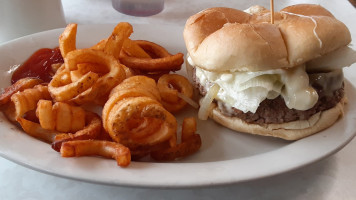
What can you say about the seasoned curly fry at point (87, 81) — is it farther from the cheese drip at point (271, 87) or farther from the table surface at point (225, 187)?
the cheese drip at point (271, 87)

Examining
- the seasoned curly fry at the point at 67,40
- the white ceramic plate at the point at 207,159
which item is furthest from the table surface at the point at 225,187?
the seasoned curly fry at the point at 67,40

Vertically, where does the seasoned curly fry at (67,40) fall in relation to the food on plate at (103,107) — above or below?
above

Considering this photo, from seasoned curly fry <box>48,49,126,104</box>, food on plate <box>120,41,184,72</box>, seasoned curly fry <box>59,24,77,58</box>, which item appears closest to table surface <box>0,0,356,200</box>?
Answer: seasoned curly fry <box>48,49,126,104</box>

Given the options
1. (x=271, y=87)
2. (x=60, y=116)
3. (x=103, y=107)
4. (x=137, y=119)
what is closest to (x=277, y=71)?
(x=271, y=87)

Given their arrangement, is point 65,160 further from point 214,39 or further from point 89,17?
point 89,17

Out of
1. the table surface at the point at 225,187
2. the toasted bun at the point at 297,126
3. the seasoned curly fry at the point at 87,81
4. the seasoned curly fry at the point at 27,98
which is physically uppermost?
the seasoned curly fry at the point at 87,81

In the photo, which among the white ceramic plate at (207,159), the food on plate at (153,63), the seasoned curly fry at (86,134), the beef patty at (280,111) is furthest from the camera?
the food on plate at (153,63)
